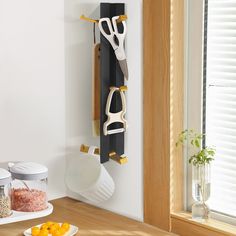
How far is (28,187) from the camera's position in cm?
215

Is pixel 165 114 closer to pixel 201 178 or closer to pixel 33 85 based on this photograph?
pixel 201 178

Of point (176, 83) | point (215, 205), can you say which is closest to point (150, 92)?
point (176, 83)

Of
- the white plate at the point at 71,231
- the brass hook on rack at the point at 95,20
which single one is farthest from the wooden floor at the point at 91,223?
the brass hook on rack at the point at 95,20

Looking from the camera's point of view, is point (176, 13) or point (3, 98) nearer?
point (176, 13)

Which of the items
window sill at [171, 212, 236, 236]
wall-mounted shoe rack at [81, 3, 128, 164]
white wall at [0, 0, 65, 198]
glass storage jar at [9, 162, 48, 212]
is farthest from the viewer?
white wall at [0, 0, 65, 198]

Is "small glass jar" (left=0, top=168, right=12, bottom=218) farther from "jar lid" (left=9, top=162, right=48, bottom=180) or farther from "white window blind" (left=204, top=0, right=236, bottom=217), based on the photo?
"white window blind" (left=204, top=0, right=236, bottom=217)

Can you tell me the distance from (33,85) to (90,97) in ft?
0.80

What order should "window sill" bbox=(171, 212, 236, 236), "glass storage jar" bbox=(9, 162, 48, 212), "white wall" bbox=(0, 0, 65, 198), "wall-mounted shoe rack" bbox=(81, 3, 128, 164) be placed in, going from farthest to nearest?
1. "white wall" bbox=(0, 0, 65, 198)
2. "wall-mounted shoe rack" bbox=(81, 3, 128, 164)
3. "glass storage jar" bbox=(9, 162, 48, 212)
4. "window sill" bbox=(171, 212, 236, 236)

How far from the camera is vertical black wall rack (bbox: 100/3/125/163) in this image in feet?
7.20

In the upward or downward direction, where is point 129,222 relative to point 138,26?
downward

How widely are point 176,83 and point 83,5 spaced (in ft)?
1.86

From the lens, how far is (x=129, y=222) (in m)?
2.21

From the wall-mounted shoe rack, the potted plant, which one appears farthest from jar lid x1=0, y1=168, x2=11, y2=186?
the potted plant

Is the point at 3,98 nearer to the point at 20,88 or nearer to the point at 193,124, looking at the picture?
the point at 20,88
